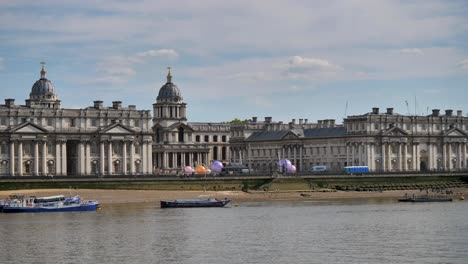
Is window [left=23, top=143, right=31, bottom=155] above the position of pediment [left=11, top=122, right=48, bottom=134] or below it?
below

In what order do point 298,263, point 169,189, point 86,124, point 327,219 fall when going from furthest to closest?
point 86,124 → point 169,189 → point 327,219 → point 298,263

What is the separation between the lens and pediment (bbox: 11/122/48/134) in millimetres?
156750

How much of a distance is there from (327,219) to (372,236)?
18.6m

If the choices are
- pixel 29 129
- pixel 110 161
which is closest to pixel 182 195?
pixel 110 161

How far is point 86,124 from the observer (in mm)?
164500

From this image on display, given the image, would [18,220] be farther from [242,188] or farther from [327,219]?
[242,188]

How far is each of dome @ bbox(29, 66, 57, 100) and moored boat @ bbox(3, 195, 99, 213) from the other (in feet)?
214

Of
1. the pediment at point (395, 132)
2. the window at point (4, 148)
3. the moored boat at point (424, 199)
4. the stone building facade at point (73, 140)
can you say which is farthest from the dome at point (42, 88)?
the moored boat at point (424, 199)

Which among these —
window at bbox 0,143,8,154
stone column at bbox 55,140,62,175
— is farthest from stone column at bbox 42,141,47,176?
window at bbox 0,143,8,154

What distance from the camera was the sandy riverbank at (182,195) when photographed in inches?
5354

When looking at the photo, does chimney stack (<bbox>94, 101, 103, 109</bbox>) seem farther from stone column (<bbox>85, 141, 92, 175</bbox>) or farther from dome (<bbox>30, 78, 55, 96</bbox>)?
dome (<bbox>30, 78, 55, 96</bbox>)

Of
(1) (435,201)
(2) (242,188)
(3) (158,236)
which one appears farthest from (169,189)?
(3) (158,236)

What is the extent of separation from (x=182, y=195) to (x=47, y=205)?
25.5 metres

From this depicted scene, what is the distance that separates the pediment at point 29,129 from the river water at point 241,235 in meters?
36.3
